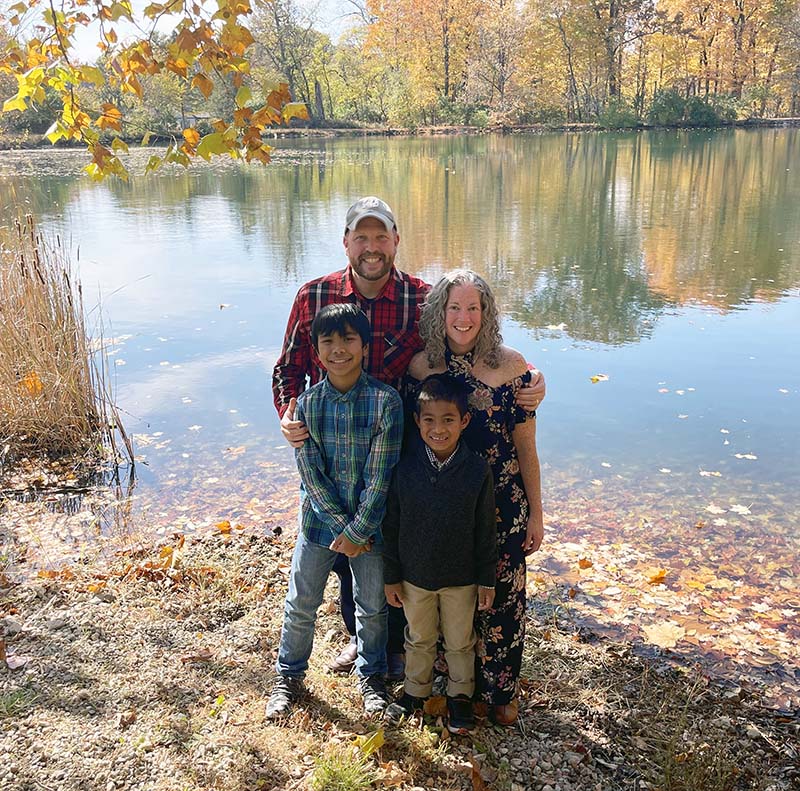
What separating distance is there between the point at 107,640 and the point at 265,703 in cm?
87

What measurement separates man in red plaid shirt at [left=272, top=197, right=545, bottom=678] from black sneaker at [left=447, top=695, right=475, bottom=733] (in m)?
1.17

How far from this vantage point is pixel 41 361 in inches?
226

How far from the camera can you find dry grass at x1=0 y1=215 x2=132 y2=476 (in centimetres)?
568

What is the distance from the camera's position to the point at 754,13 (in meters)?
49.4

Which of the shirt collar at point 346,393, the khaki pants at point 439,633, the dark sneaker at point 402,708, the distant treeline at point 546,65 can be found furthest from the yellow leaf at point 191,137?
the distant treeline at point 546,65

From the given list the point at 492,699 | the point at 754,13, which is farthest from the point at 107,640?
the point at 754,13

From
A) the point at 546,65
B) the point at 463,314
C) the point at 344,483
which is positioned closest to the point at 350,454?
the point at 344,483

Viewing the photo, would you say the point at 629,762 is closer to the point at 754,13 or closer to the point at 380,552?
the point at 380,552

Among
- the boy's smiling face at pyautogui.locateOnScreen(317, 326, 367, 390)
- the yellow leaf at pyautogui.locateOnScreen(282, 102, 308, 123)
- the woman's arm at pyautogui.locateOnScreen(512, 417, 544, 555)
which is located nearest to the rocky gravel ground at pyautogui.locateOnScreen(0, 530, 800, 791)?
the woman's arm at pyautogui.locateOnScreen(512, 417, 544, 555)

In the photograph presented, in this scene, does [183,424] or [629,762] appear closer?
[629,762]

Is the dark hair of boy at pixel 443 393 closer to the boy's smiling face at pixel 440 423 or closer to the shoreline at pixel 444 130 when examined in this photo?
the boy's smiling face at pixel 440 423

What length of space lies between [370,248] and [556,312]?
7.27m

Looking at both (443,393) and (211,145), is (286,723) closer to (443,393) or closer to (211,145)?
(443,393)

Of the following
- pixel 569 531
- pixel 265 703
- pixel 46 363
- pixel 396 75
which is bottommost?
pixel 569 531
